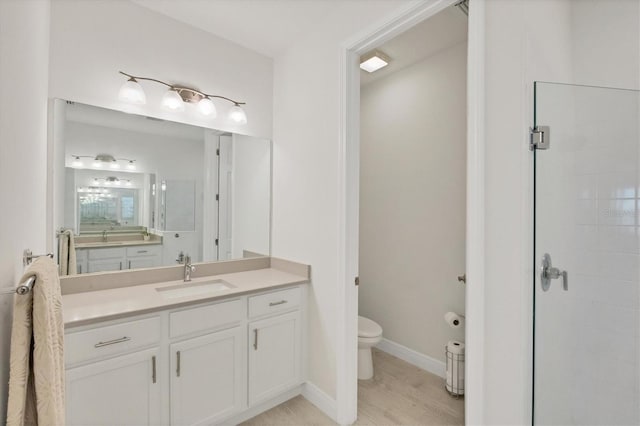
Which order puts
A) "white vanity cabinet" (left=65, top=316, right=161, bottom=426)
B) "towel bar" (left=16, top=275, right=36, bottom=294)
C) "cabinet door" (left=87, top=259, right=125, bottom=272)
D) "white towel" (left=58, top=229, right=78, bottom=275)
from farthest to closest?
"cabinet door" (left=87, top=259, right=125, bottom=272)
"white towel" (left=58, top=229, right=78, bottom=275)
"white vanity cabinet" (left=65, top=316, right=161, bottom=426)
"towel bar" (left=16, top=275, right=36, bottom=294)

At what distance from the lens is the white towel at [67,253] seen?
5.52 ft

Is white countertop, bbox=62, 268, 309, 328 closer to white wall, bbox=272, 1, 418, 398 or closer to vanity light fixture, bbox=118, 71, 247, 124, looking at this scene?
white wall, bbox=272, 1, 418, 398

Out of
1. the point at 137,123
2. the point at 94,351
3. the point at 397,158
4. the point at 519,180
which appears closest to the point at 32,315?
the point at 94,351

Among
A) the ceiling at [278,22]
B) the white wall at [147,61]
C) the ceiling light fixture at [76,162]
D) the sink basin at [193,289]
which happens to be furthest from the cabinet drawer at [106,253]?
the ceiling at [278,22]

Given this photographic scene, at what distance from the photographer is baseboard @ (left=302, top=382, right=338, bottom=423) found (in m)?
1.90

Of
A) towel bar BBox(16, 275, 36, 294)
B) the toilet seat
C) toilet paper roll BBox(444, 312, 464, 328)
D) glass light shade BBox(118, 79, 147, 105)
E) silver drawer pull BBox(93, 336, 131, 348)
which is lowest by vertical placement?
the toilet seat

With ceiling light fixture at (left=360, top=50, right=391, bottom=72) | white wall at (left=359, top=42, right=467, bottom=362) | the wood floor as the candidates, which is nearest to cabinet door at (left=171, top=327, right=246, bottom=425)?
the wood floor

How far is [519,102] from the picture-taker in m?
1.17

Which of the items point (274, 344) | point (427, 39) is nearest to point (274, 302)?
point (274, 344)

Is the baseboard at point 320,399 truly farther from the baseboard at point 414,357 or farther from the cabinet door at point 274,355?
the baseboard at point 414,357

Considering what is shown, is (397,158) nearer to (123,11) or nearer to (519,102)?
(519,102)

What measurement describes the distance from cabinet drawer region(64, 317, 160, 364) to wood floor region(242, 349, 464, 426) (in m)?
0.86

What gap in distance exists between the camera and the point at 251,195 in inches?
97.5

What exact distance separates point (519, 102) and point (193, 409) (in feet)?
6.93
